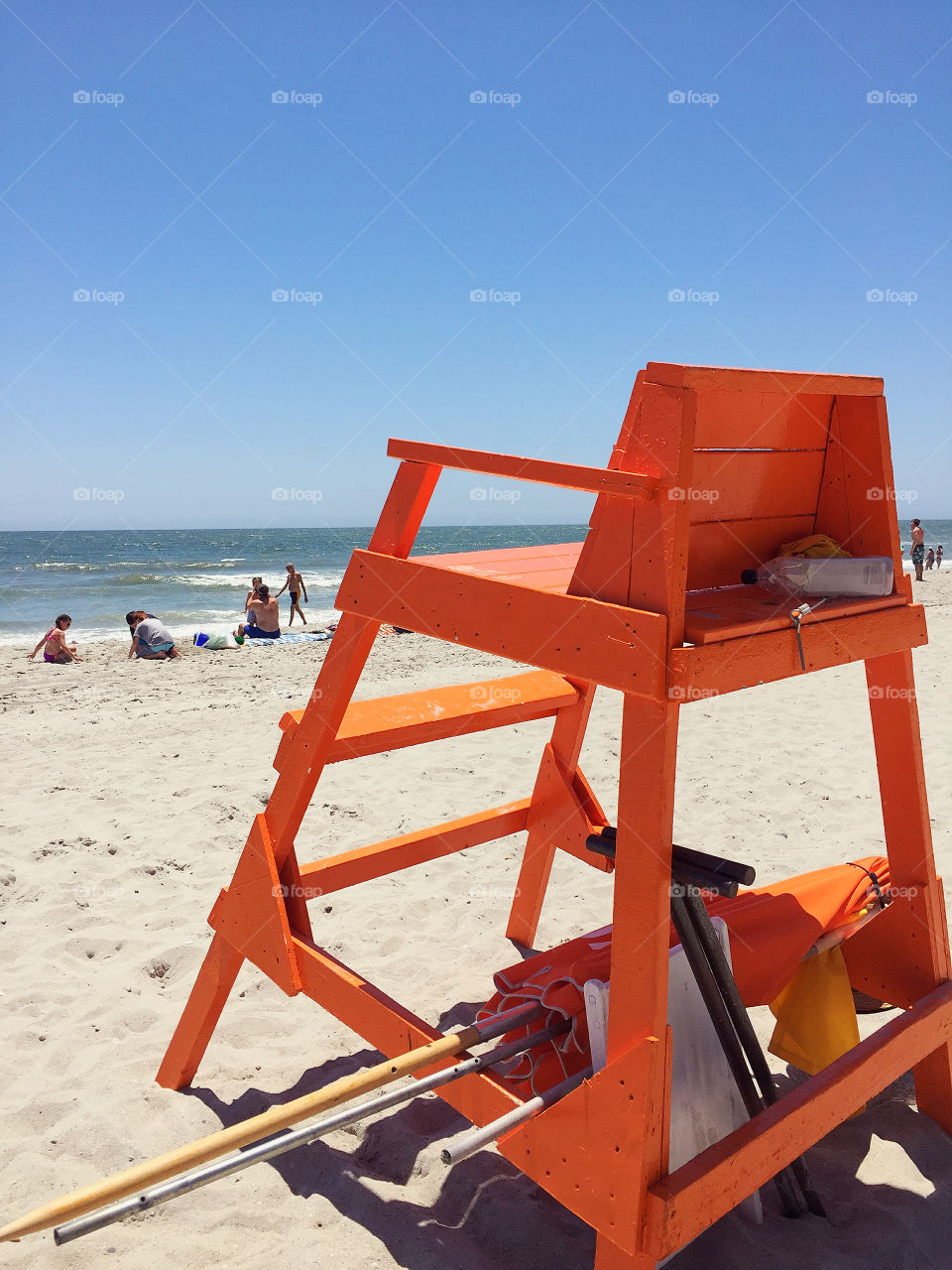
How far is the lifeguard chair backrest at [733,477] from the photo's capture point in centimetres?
161

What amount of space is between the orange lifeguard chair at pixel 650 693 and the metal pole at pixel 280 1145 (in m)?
0.10

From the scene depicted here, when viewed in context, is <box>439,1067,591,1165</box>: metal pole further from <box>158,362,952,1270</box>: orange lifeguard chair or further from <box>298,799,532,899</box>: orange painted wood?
<box>298,799,532,899</box>: orange painted wood

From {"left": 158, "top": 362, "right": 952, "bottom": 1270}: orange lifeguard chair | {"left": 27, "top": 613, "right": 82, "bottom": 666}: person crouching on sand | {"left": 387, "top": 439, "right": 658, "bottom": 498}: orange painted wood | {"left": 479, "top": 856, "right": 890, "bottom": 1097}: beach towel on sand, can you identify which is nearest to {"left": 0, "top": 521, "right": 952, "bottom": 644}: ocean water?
{"left": 27, "top": 613, "right": 82, "bottom": 666}: person crouching on sand

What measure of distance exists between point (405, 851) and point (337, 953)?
876 mm

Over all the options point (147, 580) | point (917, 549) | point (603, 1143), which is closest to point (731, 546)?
point (603, 1143)

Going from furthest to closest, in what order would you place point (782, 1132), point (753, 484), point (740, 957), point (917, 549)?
point (917, 549) → point (740, 957) → point (753, 484) → point (782, 1132)

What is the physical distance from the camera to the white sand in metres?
2.23

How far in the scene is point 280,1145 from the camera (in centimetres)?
151

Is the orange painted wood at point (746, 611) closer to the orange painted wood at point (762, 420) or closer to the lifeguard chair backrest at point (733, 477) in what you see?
the lifeguard chair backrest at point (733, 477)

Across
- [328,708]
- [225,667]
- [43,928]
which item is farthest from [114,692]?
[328,708]

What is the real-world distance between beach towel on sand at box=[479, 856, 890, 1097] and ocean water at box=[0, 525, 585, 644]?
538cm

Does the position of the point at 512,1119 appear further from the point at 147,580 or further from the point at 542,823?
the point at 147,580

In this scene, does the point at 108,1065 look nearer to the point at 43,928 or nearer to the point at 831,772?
the point at 43,928

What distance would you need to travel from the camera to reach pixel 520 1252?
219cm
